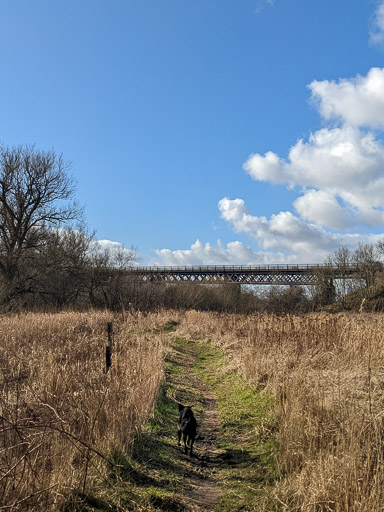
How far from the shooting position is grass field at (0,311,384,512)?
118 inches

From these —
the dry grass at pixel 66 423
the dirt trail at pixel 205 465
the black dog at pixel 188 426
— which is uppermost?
the dry grass at pixel 66 423

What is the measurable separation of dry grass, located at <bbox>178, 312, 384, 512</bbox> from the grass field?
0.02m

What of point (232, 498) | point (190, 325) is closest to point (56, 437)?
point (232, 498)

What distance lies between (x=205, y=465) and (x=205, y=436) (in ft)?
3.14

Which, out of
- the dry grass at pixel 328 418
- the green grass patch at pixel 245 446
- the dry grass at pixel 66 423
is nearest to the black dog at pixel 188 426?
the green grass patch at pixel 245 446

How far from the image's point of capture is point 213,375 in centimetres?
935

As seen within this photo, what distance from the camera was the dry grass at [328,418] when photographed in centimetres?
297

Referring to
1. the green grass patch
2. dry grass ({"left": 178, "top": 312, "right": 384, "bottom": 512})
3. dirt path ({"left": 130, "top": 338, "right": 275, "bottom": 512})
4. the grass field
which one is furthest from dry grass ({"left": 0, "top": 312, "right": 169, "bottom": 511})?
dry grass ({"left": 178, "top": 312, "right": 384, "bottom": 512})

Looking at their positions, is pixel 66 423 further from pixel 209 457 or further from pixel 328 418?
pixel 328 418

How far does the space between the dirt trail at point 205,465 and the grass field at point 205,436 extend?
2cm

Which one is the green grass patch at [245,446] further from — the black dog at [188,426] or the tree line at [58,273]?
the tree line at [58,273]

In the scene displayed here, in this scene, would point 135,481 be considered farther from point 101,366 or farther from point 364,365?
point 364,365

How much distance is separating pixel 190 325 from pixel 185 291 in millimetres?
18899

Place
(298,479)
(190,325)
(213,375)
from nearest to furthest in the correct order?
(298,479) < (213,375) < (190,325)
